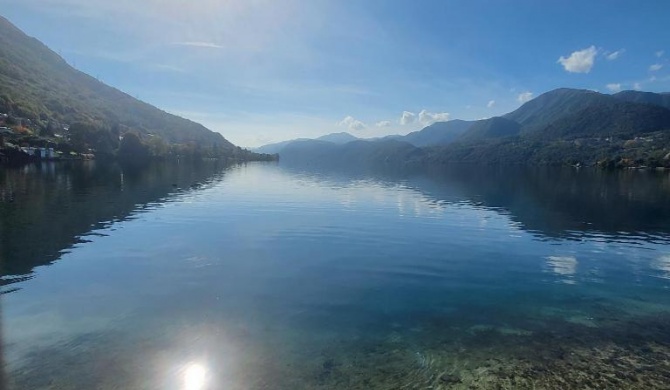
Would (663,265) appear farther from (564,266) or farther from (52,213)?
(52,213)

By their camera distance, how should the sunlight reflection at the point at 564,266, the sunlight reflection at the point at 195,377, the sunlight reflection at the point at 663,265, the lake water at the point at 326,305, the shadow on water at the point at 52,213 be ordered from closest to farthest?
the sunlight reflection at the point at 195,377
the lake water at the point at 326,305
the sunlight reflection at the point at 564,266
the shadow on water at the point at 52,213
the sunlight reflection at the point at 663,265

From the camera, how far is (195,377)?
53.6 feet

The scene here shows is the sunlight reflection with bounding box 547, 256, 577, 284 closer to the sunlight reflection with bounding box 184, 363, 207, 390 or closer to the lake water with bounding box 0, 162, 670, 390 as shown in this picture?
the lake water with bounding box 0, 162, 670, 390

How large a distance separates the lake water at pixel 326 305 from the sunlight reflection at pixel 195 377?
0.06m

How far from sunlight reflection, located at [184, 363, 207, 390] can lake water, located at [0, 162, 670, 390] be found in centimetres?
6

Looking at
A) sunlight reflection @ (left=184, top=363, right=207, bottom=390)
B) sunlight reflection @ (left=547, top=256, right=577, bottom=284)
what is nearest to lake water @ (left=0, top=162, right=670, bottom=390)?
sunlight reflection @ (left=184, top=363, right=207, bottom=390)

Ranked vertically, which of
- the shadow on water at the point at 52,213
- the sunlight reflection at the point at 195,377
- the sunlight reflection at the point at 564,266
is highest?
the shadow on water at the point at 52,213

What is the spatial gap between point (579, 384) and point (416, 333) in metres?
7.60

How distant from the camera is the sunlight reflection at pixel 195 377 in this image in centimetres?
1580

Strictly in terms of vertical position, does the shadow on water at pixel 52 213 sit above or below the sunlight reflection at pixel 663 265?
above

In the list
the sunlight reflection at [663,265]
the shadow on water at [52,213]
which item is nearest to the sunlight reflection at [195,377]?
the shadow on water at [52,213]

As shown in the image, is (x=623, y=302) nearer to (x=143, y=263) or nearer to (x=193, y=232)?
(x=143, y=263)

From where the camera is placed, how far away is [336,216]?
61.7m

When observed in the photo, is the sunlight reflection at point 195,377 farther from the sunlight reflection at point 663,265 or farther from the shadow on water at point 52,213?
the sunlight reflection at point 663,265
